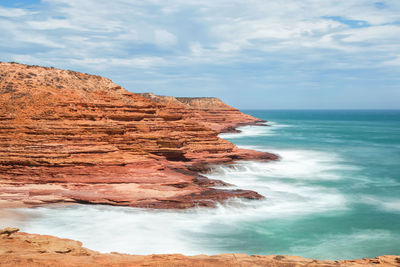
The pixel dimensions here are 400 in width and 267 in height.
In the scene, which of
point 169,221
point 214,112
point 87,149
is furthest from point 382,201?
point 214,112

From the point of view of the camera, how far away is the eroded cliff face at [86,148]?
20.3 m

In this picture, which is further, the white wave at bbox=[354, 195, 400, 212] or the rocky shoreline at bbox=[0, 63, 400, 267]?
the white wave at bbox=[354, 195, 400, 212]

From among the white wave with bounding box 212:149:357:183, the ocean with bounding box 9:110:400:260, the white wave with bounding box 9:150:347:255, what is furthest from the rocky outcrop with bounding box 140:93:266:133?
the white wave with bounding box 9:150:347:255

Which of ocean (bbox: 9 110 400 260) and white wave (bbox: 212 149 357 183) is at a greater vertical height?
white wave (bbox: 212 149 357 183)

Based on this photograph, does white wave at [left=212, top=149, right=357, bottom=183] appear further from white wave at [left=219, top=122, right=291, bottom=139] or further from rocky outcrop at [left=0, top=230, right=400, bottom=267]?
white wave at [left=219, top=122, right=291, bottom=139]

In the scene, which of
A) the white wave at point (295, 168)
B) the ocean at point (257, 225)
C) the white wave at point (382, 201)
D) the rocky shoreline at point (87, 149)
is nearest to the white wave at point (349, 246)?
the ocean at point (257, 225)

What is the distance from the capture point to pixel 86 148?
22391 mm

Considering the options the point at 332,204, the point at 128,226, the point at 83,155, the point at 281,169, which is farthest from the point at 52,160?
the point at 281,169

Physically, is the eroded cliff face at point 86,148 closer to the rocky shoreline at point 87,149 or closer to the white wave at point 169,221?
the rocky shoreline at point 87,149

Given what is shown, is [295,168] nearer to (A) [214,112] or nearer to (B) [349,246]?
(B) [349,246]

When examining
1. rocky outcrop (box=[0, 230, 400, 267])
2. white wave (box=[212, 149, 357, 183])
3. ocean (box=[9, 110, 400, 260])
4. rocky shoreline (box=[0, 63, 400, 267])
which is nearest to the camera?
rocky outcrop (box=[0, 230, 400, 267])

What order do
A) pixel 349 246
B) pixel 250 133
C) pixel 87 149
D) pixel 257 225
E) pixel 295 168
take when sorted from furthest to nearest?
pixel 250 133 < pixel 295 168 < pixel 87 149 < pixel 257 225 < pixel 349 246

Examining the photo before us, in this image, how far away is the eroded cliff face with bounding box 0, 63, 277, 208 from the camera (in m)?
20.3

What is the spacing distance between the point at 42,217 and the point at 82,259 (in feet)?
31.3
